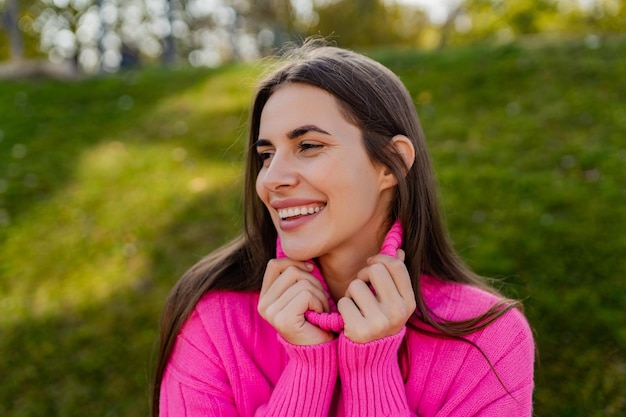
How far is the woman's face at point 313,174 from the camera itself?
2074 millimetres

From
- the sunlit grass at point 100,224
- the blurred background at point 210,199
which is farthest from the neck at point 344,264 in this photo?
the sunlit grass at point 100,224

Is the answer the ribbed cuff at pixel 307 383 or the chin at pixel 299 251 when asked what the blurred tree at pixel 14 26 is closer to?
the chin at pixel 299 251

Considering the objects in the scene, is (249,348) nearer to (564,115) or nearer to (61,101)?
(564,115)

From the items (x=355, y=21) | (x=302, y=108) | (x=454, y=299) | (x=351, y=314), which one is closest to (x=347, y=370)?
(x=351, y=314)

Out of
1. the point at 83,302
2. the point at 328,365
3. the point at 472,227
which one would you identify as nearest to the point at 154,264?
the point at 83,302

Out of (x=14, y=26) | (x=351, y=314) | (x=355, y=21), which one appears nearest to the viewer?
(x=351, y=314)

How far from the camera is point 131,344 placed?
4.25 meters

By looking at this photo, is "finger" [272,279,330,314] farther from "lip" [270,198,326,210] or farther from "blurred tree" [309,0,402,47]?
"blurred tree" [309,0,402,47]

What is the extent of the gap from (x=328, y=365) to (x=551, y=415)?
6.70 feet

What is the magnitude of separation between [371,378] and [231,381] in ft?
1.69

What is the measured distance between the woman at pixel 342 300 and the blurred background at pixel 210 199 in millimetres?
1014

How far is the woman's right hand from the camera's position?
6.57 ft

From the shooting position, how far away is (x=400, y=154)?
88.7 inches

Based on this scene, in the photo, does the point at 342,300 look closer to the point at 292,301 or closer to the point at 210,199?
the point at 292,301
